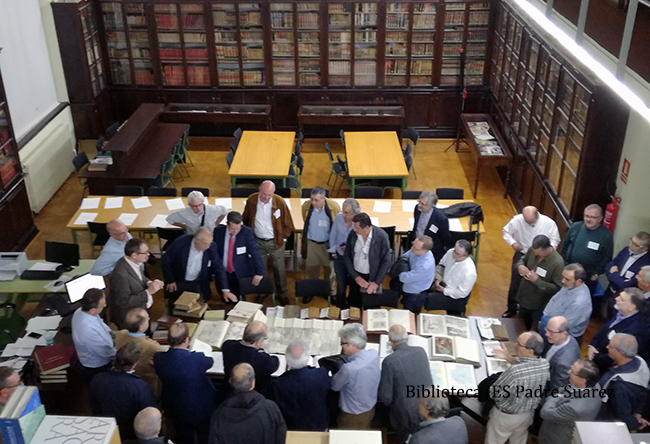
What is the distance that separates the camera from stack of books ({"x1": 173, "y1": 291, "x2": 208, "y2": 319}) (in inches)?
245

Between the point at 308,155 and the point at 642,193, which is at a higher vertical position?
the point at 642,193

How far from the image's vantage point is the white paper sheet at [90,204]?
865cm

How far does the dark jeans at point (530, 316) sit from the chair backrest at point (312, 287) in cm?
212

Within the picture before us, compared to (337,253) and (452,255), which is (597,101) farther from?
(337,253)

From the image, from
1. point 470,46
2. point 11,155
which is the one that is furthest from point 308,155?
point 11,155

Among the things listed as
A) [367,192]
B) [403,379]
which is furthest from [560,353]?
[367,192]

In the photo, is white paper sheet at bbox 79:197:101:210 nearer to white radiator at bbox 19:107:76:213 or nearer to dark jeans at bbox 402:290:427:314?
white radiator at bbox 19:107:76:213

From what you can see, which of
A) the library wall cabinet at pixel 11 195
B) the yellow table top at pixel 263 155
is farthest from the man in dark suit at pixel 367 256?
the library wall cabinet at pixel 11 195

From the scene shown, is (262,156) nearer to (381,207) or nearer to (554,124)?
(381,207)

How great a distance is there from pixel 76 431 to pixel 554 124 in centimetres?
708

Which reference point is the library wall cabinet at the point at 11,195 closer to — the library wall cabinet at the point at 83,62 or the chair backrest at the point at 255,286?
the library wall cabinet at the point at 83,62

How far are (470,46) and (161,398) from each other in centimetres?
965

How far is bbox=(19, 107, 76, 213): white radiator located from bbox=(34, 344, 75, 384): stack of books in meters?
4.93

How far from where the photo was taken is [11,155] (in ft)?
29.5
